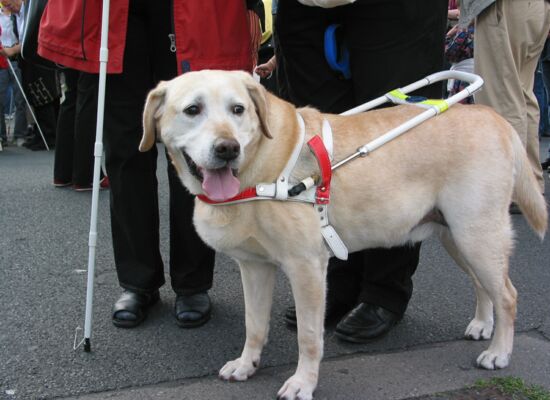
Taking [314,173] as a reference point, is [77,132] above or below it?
below

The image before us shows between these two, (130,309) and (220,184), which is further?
(130,309)

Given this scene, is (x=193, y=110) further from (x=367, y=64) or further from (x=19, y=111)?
(x=19, y=111)

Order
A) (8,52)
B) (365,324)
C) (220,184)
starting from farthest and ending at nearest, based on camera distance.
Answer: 1. (8,52)
2. (365,324)
3. (220,184)

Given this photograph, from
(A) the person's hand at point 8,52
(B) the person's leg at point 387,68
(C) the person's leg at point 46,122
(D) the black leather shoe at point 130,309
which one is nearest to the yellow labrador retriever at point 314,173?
(B) the person's leg at point 387,68

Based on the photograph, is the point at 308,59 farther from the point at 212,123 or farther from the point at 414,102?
the point at 212,123

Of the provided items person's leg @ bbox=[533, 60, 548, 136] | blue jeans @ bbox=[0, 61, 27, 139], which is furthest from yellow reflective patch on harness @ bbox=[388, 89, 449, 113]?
blue jeans @ bbox=[0, 61, 27, 139]

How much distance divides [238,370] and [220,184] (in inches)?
34.0

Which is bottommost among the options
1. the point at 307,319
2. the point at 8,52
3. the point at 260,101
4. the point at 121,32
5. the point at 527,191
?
the point at 8,52

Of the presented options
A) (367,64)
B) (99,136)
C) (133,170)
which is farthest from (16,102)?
(367,64)

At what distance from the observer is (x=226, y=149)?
2127mm

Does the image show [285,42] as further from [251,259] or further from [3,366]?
[3,366]

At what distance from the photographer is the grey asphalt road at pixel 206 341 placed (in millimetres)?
2537

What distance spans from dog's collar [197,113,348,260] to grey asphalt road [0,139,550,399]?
→ 2.16 ft

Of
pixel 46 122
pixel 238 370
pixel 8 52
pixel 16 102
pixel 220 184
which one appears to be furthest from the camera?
pixel 16 102
